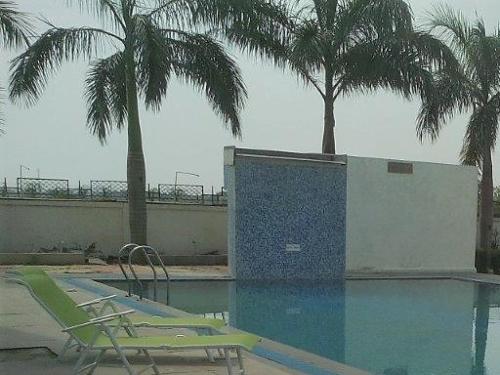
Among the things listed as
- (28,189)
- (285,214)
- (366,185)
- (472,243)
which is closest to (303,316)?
(285,214)

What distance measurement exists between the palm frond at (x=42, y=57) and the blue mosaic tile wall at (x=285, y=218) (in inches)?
205

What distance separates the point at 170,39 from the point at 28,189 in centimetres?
757

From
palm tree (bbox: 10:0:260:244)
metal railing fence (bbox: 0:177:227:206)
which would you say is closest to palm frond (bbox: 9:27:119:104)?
palm tree (bbox: 10:0:260:244)

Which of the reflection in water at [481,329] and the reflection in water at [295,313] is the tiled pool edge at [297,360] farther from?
the reflection in water at [481,329]

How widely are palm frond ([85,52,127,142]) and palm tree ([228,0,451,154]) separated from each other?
3.68 meters

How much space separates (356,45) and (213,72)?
4.26m

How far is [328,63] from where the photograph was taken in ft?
57.3

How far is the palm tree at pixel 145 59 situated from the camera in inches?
601

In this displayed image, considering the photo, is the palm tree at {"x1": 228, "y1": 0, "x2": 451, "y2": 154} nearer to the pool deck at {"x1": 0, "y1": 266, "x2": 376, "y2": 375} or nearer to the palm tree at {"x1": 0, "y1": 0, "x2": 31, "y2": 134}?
the palm tree at {"x1": 0, "y1": 0, "x2": 31, "y2": 134}

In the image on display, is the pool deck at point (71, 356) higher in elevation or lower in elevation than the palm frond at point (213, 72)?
lower

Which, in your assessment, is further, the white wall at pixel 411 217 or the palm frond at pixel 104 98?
the palm frond at pixel 104 98

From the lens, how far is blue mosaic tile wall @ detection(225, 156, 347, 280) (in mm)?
14703

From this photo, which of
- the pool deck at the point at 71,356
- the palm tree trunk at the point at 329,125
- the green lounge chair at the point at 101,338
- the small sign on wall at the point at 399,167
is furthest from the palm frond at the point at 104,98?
the green lounge chair at the point at 101,338

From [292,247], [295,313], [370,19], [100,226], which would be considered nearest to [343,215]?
[292,247]
